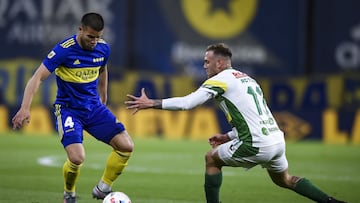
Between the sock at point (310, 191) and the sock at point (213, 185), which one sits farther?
the sock at point (310, 191)

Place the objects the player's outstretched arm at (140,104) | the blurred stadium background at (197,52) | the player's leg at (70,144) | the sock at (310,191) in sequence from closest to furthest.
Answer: the player's outstretched arm at (140,104) → the sock at (310,191) → the player's leg at (70,144) → the blurred stadium background at (197,52)

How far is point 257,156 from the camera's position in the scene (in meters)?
9.91

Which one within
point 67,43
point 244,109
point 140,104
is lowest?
point 244,109

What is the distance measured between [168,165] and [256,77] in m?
8.37

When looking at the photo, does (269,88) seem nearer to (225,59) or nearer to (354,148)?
(354,148)

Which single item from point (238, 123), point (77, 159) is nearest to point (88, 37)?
point (77, 159)

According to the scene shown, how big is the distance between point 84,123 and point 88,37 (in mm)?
1041

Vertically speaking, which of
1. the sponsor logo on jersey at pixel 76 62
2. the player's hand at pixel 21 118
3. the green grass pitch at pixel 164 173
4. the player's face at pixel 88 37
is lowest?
the green grass pitch at pixel 164 173

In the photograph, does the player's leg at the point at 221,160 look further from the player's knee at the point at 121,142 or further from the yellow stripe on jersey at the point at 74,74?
the yellow stripe on jersey at the point at 74,74

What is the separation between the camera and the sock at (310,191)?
401 inches

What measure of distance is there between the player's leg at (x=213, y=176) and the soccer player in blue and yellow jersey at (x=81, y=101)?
4.23 ft

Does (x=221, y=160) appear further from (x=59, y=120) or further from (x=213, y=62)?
(x=59, y=120)

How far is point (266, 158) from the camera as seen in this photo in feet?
32.5

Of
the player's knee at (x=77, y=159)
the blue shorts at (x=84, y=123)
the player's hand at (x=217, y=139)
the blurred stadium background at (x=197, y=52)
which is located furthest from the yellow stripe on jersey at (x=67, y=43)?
the blurred stadium background at (x=197, y=52)
